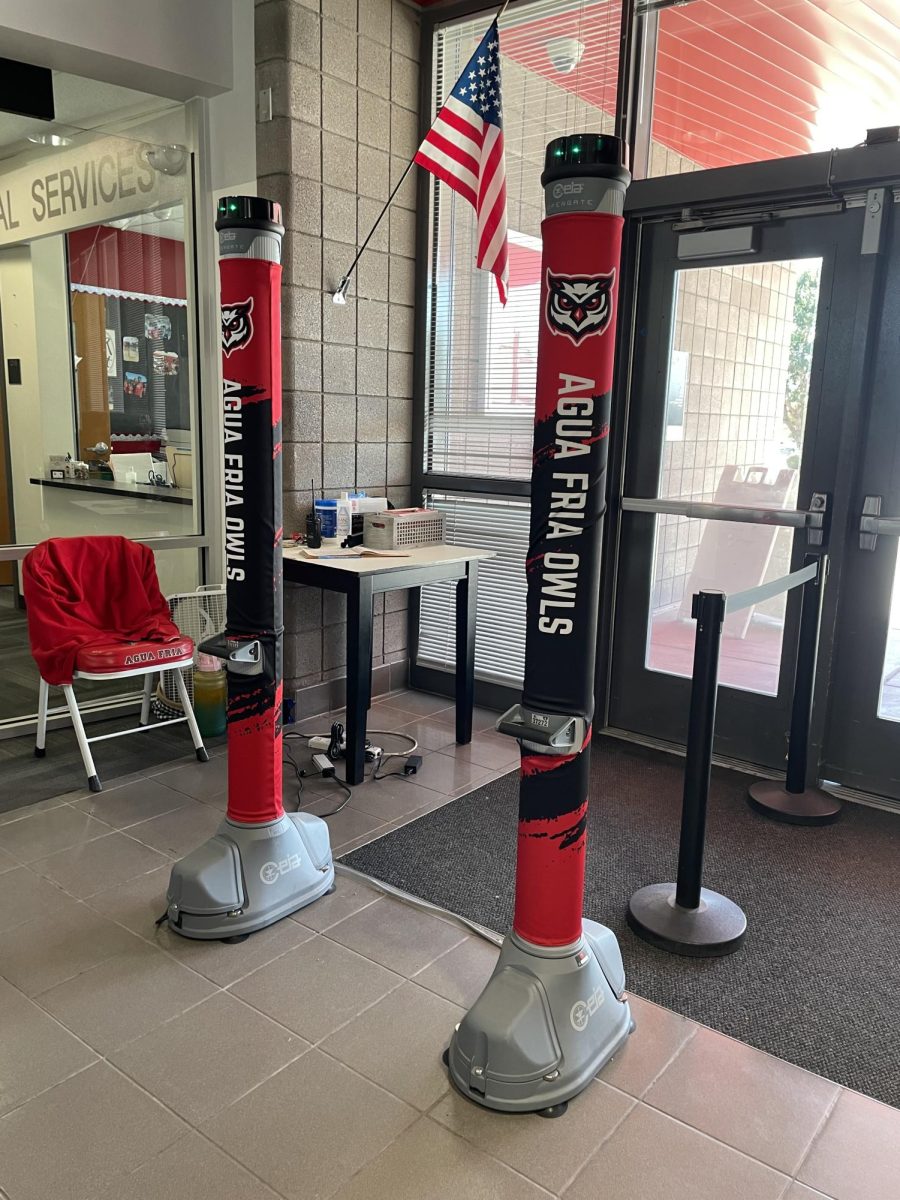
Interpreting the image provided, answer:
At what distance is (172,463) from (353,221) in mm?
1392

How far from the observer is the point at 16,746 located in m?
3.77

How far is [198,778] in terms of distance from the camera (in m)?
3.53


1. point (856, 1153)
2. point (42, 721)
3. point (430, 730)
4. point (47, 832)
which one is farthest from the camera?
point (430, 730)

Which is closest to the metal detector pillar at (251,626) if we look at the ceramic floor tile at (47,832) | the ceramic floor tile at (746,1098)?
the ceramic floor tile at (47,832)

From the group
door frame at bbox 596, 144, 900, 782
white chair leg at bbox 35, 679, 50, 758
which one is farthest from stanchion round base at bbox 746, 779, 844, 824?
white chair leg at bbox 35, 679, 50, 758

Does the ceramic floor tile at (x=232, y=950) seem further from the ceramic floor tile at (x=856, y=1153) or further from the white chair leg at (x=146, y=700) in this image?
the white chair leg at (x=146, y=700)

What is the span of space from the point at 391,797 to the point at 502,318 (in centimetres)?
228

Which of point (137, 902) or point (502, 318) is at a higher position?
point (502, 318)

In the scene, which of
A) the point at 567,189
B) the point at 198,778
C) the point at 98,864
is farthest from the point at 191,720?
the point at 567,189

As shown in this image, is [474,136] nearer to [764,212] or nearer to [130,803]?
[764,212]

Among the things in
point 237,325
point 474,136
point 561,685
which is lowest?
point 561,685

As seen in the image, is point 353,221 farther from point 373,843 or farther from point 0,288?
point 373,843

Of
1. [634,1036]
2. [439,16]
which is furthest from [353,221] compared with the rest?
[634,1036]

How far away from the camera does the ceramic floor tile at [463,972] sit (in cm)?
225
